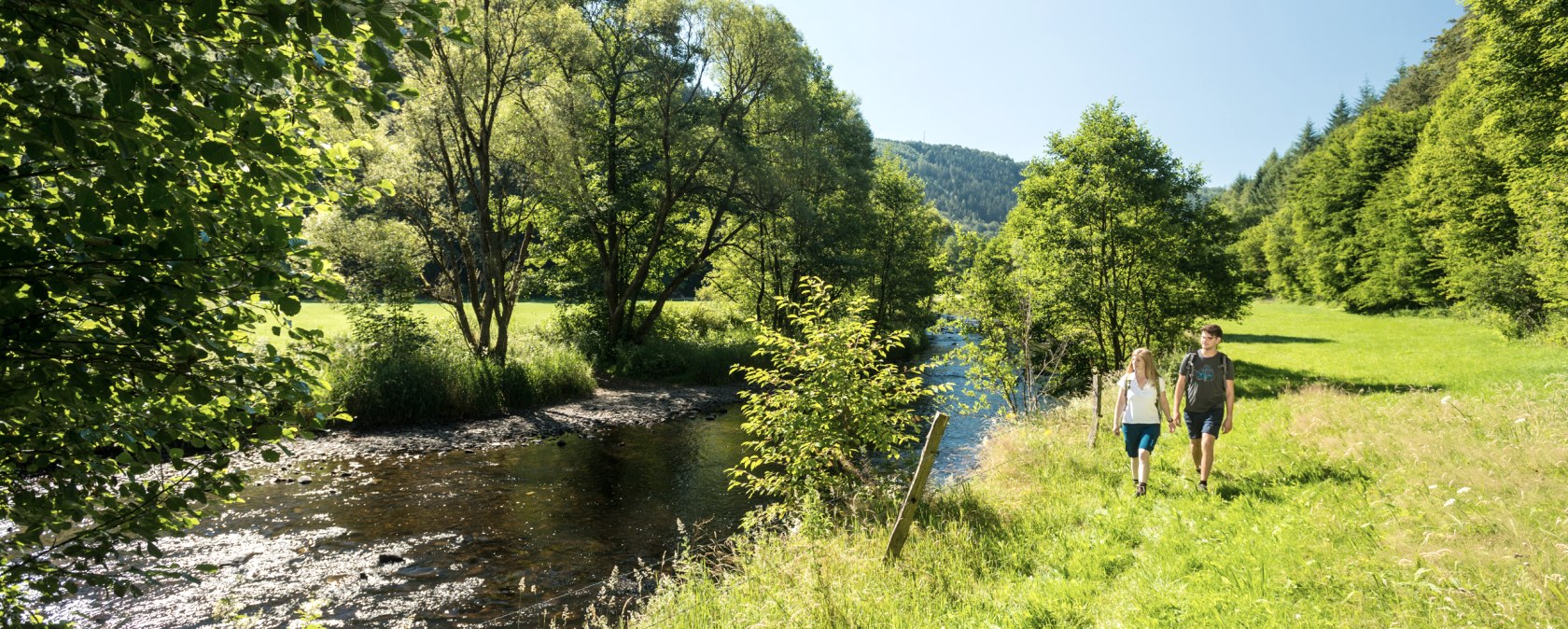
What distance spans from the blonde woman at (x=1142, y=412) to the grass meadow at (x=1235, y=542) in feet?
1.49

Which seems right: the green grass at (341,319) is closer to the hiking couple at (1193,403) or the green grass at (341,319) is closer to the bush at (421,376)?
the bush at (421,376)

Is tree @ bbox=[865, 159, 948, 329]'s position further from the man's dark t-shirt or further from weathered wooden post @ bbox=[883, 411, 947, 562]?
weathered wooden post @ bbox=[883, 411, 947, 562]

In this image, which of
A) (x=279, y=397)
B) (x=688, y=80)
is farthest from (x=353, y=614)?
(x=688, y=80)

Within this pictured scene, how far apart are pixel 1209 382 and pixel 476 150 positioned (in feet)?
67.5

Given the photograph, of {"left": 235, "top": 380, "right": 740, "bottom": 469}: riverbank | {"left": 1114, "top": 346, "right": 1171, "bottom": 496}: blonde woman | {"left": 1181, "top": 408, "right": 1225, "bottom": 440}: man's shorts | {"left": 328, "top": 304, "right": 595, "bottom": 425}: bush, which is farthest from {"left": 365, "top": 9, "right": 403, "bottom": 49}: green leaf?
{"left": 328, "top": 304, "right": 595, "bottom": 425}: bush

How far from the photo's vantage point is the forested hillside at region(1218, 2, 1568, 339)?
16.9m

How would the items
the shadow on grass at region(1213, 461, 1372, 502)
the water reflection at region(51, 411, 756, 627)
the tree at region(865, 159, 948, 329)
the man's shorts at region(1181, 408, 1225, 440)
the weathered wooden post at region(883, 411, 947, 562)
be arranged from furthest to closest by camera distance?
the tree at region(865, 159, 948, 329) → the man's shorts at region(1181, 408, 1225, 440) → the water reflection at region(51, 411, 756, 627) → the shadow on grass at region(1213, 461, 1372, 502) → the weathered wooden post at region(883, 411, 947, 562)

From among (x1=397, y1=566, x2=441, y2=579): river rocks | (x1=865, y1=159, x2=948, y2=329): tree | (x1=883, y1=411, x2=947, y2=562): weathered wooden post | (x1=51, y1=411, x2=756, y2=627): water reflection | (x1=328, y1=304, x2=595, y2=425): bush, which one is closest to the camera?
(x1=883, y1=411, x2=947, y2=562): weathered wooden post

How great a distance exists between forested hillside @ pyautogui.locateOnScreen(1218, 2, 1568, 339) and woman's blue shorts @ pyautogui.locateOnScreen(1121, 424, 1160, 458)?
16.6 m

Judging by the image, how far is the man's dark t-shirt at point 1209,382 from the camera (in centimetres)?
836

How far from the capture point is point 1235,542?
6.23m

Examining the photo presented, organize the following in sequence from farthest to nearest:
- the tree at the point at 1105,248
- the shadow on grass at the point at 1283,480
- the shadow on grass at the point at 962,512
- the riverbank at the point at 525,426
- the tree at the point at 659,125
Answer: the tree at the point at 659,125 < the tree at the point at 1105,248 < the riverbank at the point at 525,426 < the shadow on grass at the point at 962,512 < the shadow on grass at the point at 1283,480

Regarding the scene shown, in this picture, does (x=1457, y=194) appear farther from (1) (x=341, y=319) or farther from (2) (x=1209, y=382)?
(1) (x=341, y=319)

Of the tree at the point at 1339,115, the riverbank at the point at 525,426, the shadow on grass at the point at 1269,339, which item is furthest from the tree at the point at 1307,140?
the riverbank at the point at 525,426
